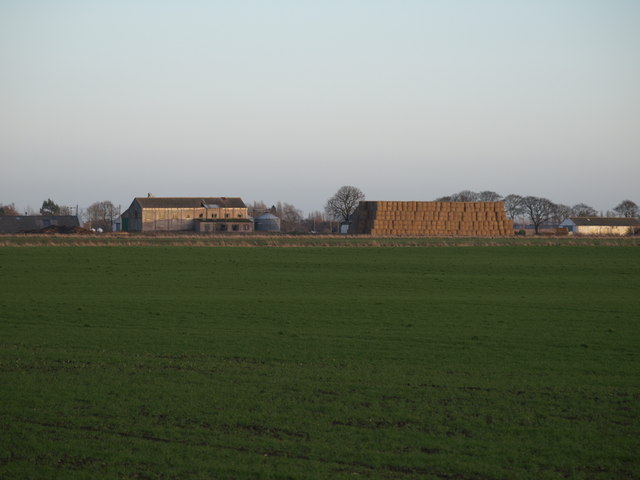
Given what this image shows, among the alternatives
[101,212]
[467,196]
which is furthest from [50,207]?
[467,196]

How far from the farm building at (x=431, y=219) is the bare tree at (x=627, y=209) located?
10327 centimetres

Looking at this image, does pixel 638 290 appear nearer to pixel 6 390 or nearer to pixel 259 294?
pixel 259 294

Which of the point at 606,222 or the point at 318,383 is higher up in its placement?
the point at 606,222

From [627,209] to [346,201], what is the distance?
8009cm

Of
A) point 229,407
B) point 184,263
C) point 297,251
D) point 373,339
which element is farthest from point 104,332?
point 297,251

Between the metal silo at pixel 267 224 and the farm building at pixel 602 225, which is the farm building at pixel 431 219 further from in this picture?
the farm building at pixel 602 225

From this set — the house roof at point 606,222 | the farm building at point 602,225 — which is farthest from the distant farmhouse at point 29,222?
the house roof at point 606,222

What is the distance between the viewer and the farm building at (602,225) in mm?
149000

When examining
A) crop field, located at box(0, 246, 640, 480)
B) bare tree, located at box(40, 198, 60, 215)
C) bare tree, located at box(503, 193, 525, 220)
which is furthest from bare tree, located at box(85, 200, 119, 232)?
crop field, located at box(0, 246, 640, 480)

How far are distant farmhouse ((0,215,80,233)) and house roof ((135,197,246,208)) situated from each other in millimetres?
A: 11899

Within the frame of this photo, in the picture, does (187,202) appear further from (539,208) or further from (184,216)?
(539,208)

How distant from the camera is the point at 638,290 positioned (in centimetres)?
3114

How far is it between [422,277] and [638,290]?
32.8 ft

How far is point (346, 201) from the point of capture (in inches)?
5723
